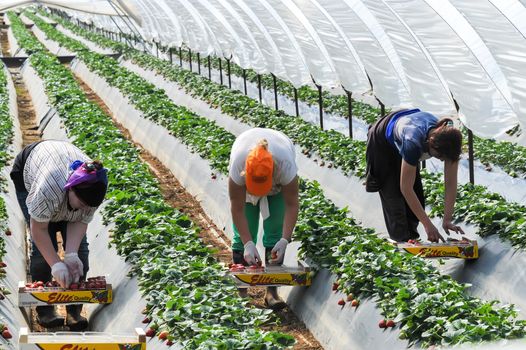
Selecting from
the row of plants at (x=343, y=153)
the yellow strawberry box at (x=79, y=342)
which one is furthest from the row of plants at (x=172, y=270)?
the row of plants at (x=343, y=153)

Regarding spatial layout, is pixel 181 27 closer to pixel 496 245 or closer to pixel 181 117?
pixel 181 117

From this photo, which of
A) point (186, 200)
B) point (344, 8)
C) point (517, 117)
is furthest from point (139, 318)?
point (344, 8)

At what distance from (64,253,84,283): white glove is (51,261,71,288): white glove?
A: 68 millimetres

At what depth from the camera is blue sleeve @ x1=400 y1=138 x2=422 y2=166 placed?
23.1 ft

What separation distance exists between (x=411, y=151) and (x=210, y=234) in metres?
4.22

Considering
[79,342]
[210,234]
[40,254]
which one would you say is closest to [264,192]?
[40,254]

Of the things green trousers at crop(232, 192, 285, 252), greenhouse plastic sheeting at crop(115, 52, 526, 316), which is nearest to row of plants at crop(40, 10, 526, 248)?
greenhouse plastic sheeting at crop(115, 52, 526, 316)

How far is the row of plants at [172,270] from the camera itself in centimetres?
557

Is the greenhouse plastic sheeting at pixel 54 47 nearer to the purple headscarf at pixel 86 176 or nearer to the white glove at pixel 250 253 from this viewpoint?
the white glove at pixel 250 253

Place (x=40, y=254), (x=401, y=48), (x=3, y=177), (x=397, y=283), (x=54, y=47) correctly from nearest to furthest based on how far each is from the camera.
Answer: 1. (x=397, y=283)
2. (x=40, y=254)
3. (x=3, y=177)
4. (x=401, y=48)
5. (x=54, y=47)

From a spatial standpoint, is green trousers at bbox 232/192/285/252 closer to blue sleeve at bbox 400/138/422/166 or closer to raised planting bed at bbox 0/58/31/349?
blue sleeve at bbox 400/138/422/166

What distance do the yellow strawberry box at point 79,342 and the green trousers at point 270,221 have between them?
204 centimetres

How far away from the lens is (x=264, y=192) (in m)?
6.88

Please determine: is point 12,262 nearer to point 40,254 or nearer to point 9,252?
point 9,252
